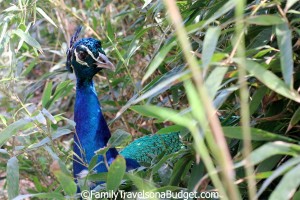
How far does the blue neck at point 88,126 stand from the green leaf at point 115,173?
49cm

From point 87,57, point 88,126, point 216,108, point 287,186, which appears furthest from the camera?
point 87,57

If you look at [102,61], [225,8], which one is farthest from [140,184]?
[102,61]

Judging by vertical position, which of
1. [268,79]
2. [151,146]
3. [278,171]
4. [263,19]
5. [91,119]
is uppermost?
[263,19]

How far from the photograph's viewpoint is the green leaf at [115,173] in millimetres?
1340

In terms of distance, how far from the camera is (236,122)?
5.52 ft

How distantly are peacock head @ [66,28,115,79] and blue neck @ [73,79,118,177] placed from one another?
0.11 feet

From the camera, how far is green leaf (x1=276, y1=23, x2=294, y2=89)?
1152 mm

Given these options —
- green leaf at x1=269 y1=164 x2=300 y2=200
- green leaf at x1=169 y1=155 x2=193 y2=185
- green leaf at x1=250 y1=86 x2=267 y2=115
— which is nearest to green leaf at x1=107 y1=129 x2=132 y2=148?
green leaf at x1=169 y1=155 x2=193 y2=185

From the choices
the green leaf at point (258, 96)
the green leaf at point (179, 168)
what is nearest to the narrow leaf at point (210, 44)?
the green leaf at point (258, 96)

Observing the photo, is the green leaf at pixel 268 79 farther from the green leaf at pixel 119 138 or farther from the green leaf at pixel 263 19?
the green leaf at pixel 119 138

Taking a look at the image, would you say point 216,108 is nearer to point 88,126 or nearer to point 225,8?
point 225,8

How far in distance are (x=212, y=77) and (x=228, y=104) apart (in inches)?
25.6

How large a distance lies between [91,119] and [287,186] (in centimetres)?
112

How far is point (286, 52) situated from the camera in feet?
3.96
